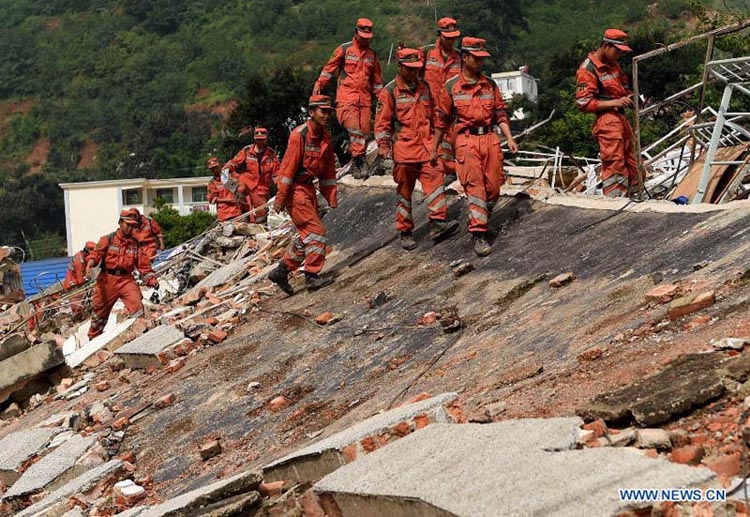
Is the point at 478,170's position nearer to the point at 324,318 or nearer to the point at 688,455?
the point at 324,318

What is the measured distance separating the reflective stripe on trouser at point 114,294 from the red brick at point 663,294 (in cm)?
808

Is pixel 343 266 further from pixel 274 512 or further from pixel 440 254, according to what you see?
pixel 274 512

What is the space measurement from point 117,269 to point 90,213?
52.7 m

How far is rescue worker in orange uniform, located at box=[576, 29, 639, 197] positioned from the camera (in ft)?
35.4

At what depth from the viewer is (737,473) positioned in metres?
4.67

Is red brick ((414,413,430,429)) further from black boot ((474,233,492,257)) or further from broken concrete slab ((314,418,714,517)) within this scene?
black boot ((474,233,492,257))

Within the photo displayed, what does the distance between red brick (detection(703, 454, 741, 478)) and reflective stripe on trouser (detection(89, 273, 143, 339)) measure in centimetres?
1025

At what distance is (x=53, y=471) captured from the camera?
9.02m

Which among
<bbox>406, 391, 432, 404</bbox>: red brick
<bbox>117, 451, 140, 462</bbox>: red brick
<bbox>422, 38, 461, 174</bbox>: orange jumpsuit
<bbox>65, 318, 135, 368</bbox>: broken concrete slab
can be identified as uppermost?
<bbox>422, 38, 461, 174</bbox>: orange jumpsuit

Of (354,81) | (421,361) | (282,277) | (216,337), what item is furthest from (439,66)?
(421,361)

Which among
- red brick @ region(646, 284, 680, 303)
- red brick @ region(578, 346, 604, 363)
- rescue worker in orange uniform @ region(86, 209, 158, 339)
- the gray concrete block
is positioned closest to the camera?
red brick @ region(578, 346, 604, 363)

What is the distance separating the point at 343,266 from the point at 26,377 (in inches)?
130

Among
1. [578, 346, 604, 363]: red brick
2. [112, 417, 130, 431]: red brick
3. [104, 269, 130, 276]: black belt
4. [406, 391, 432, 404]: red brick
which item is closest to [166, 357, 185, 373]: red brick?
[112, 417, 130, 431]: red brick

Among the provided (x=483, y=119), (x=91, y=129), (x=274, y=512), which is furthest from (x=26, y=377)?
(x=91, y=129)
